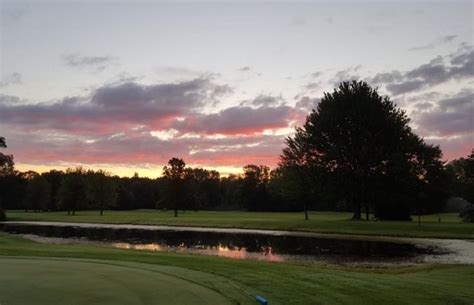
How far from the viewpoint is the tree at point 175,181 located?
93.4 meters

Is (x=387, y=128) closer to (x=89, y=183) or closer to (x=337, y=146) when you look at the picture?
(x=337, y=146)

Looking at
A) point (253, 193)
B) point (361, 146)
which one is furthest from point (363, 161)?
point (253, 193)

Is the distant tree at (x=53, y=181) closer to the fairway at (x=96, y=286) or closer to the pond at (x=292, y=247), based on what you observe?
the pond at (x=292, y=247)

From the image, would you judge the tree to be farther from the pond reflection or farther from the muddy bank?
the pond reflection

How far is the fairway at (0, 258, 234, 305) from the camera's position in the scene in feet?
38.0

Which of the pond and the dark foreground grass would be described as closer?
the dark foreground grass

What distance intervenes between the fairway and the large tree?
149ft

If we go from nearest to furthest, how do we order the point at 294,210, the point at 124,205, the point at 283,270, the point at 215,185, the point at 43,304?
the point at 43,304
the point at 283,270
the point at 294,210
the point at 124,205
the point at 215,185

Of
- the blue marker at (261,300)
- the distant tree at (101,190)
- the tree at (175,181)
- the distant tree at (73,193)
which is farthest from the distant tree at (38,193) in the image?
the blue marker at (261,300)

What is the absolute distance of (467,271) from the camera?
22.1 metres

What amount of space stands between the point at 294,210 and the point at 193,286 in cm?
12483

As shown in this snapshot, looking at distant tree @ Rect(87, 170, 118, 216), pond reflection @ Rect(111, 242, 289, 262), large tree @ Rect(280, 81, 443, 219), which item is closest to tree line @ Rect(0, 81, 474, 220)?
large tree @ Rect(280, 81, 443, 219)

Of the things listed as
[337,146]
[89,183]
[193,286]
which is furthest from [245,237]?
[89,183]

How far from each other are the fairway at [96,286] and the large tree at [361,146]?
149 ft
